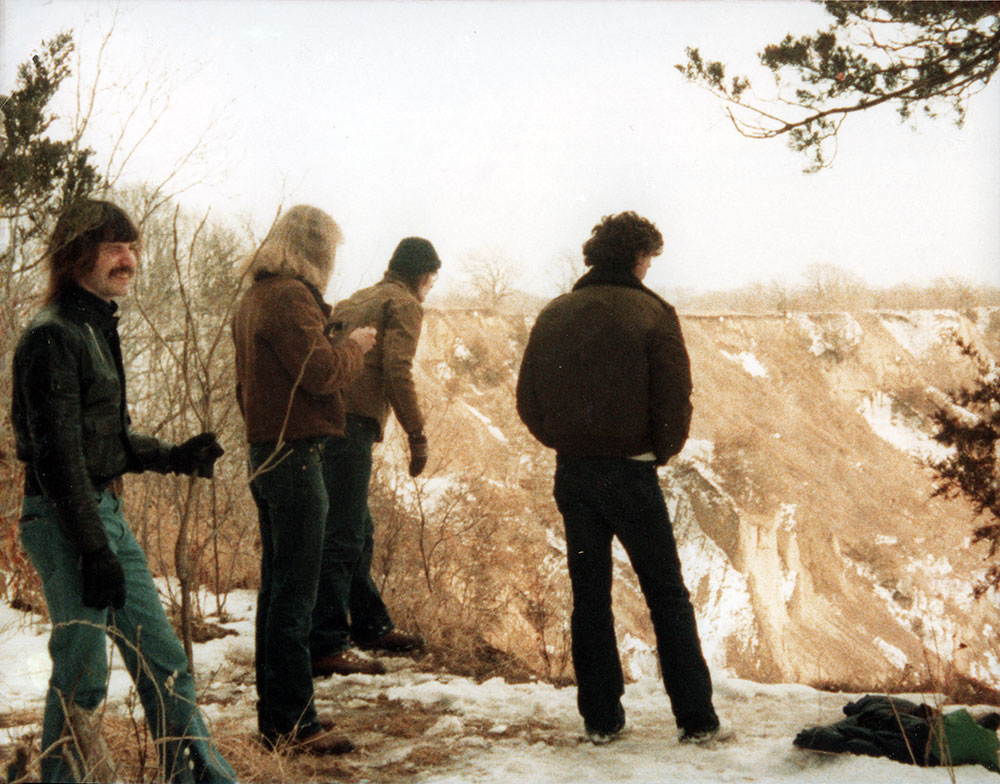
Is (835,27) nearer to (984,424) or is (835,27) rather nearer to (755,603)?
(984,424)

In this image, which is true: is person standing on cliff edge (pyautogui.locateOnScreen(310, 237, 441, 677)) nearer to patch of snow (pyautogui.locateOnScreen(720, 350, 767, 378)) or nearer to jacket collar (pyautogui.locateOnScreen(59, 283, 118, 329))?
jacket collar (pyautogui.locateOnScreen(59, 283, 118, 329))

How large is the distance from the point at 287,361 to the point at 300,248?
390mm

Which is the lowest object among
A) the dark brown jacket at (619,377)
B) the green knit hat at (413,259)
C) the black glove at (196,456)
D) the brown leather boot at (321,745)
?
the brown leather boot at (321,745)

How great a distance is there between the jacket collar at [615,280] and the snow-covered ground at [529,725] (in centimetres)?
146

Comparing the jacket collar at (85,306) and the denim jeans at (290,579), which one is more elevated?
the jacket collar at (85,306)

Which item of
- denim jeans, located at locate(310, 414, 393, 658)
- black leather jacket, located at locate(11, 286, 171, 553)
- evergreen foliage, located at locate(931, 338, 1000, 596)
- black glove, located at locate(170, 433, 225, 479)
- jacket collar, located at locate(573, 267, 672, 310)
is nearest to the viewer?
black leather jacket, located at locate(11, 286, 171, 553)

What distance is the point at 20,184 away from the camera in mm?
2402

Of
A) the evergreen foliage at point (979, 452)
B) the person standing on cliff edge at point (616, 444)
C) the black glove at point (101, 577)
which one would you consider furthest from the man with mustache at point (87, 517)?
the evergreen foliage at point (979, 452)

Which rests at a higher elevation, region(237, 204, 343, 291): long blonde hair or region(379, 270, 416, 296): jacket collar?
region(379, 270, 416, 296): jacket collar

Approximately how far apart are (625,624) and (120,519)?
20.5 m

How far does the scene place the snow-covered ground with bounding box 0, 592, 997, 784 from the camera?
260 centimetres

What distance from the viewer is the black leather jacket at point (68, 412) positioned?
1.87m

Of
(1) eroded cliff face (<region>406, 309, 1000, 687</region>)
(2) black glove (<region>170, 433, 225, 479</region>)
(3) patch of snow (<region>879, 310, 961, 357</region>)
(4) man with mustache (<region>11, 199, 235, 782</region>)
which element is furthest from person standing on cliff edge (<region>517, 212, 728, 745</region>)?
(3) patch of snow (<region>879, 310, 961, 357</region>)

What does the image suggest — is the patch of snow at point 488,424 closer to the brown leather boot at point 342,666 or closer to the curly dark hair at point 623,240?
the brown leather boot at point 342,666
